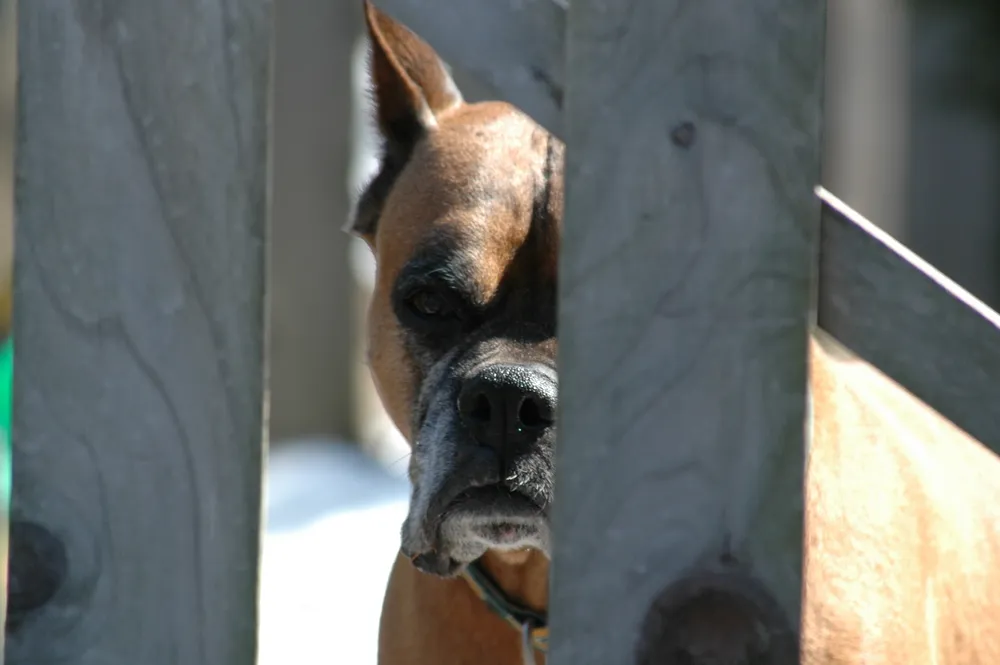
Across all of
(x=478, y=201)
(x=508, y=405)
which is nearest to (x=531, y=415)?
(x=508, y=405)

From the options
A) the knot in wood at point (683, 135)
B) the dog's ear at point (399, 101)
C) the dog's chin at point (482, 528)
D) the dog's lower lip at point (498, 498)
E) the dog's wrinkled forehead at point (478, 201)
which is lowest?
the dog's chin at point (482, 528)

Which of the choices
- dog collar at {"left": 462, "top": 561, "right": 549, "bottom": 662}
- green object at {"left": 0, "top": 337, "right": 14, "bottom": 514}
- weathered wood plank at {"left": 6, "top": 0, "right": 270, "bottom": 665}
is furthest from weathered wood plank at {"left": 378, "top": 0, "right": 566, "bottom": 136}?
green object at {"left": 0, "top": 337, "right": 14, "bottom": 514}

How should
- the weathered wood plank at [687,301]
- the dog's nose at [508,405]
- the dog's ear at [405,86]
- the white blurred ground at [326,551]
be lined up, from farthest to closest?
the white blurred ground at [326,551] < the dog's ear at [405,86] < the dog's nose at [508,405] < the weathered wood plank at [687,301]

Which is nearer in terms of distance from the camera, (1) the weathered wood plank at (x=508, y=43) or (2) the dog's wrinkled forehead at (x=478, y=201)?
(1) the weathered wood plank at (x=508, y=43)

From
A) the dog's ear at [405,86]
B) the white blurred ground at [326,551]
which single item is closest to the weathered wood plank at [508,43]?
the dog's ear at [405,86]

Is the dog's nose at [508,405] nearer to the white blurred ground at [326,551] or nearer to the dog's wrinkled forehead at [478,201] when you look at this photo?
the dog's wrinkled forehead at [478,201]

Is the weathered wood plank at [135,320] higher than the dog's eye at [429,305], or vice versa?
the dog's eye at [429,305]

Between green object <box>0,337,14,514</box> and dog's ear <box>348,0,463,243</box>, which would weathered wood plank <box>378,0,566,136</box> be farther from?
green object <box>0,337,14,514</box>

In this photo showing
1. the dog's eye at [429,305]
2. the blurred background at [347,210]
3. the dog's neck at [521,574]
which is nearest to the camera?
the dog's neck at [521,574]

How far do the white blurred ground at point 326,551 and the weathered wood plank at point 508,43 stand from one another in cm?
261

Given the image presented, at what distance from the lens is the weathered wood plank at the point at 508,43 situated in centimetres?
118

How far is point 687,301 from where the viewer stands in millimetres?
1182

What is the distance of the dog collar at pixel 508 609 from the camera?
248cm

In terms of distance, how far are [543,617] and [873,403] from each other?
2.54 ft
